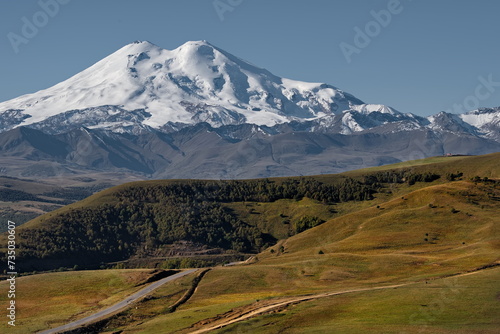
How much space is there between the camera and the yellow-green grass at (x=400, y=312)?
7262cm

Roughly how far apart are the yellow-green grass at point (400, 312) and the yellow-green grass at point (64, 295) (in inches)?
1345

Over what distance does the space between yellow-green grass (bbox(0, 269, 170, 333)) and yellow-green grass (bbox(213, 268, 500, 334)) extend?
34.2 m

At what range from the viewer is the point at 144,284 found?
121m

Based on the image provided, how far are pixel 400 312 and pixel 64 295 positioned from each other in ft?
213

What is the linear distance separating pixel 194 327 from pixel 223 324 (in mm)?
4381

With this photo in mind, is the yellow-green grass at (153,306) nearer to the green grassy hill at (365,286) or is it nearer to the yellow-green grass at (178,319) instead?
the green grassy hill at (365,286)

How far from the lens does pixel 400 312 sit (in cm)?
7781

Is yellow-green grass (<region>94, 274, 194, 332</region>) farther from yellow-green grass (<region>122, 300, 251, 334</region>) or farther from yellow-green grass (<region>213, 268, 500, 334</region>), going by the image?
yellow-green grass (<region>213, 268, 500, 334</region>)

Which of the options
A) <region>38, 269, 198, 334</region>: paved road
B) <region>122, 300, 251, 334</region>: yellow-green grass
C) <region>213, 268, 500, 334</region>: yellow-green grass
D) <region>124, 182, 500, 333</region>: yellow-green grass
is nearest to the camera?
<region>213, 268, 500, 334</region>: yellow-green grass

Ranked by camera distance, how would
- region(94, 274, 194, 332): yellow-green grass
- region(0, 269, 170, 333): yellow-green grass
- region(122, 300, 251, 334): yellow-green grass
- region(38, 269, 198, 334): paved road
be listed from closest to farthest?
region(122, 300, 251, 334): yellow-green grass
region(38, 269, 198, 334): paved road
region(94, 274, 194, 332): yellow-green grass
region(0, 269, 170, 333): yellow-green grass

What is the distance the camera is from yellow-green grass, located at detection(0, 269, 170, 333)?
327 ft

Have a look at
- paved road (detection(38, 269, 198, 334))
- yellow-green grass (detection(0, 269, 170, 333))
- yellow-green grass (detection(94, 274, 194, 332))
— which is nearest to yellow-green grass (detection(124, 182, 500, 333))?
yellow-green grass (detection(94, 274, 194, 332))

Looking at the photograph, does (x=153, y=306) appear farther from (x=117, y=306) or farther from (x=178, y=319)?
(x=178, y=319)

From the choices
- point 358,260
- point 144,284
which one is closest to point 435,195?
point 358,260
